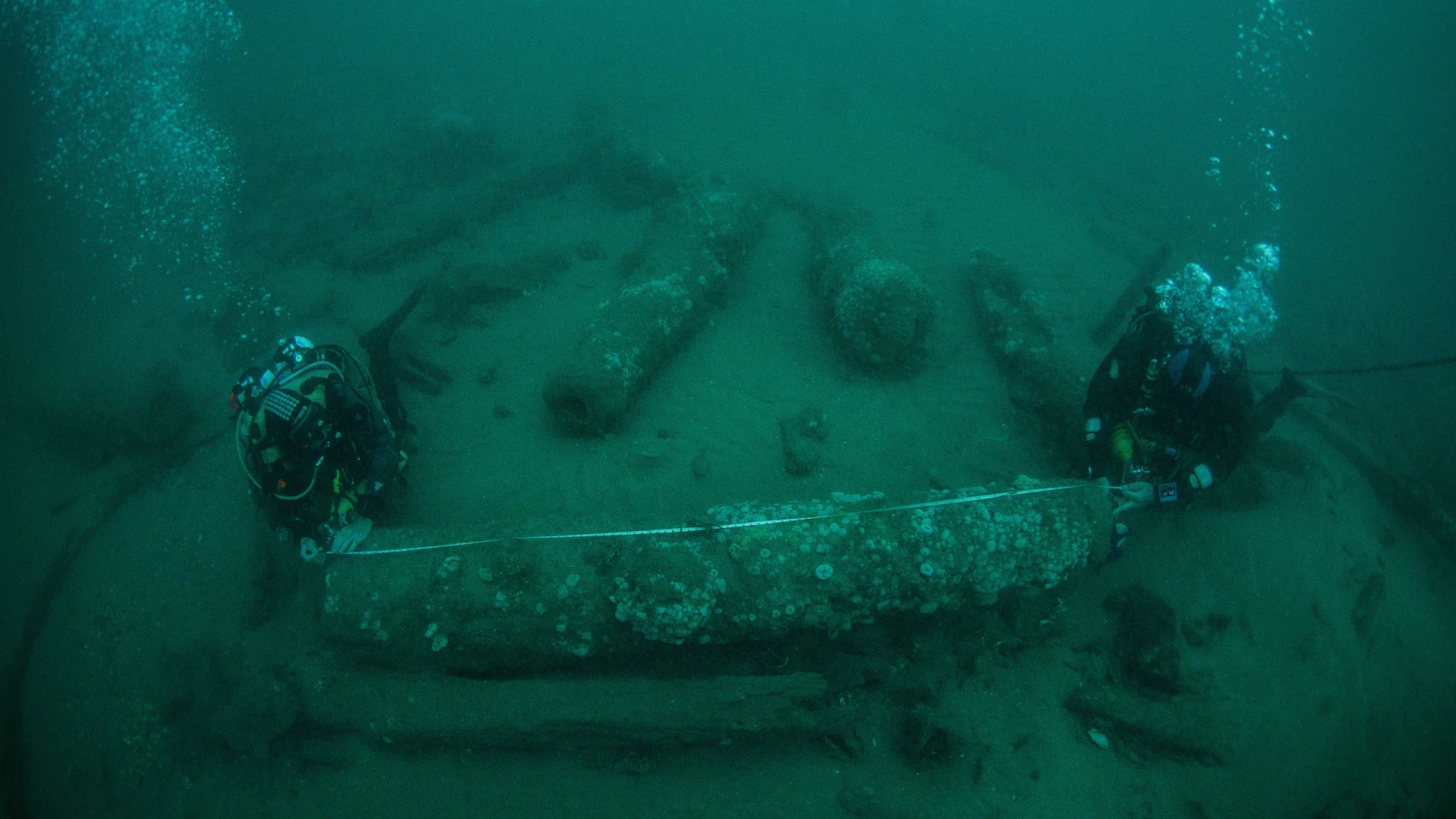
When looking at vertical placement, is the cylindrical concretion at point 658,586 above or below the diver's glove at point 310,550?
above

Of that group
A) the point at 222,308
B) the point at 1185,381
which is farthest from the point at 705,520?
the point at 222,308

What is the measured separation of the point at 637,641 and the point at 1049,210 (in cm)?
1267

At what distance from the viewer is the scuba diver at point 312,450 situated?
13.4 ft

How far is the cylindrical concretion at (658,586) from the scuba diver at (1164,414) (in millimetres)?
1792

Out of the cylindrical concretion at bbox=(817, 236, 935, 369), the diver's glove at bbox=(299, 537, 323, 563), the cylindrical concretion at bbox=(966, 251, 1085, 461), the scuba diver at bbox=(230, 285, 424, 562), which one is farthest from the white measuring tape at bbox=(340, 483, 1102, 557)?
the cylindrical concretion at bbox=(817, 236, 935, 369)

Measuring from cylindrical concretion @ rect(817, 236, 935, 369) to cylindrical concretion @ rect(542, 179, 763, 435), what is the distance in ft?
5.52

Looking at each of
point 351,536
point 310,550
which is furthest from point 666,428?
point 310,550

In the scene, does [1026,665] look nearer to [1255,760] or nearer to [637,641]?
[1255,760]

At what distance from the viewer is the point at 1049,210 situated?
39.2ft

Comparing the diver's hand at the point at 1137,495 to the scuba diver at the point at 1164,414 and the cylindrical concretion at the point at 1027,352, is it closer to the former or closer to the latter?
the scuba diver at the point at 1164,414

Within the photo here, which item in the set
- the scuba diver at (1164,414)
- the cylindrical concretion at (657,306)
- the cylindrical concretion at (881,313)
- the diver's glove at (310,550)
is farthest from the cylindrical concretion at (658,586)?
the cylindrical concretion at (881,313)

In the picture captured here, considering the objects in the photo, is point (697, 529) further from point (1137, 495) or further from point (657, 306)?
point (1137, 495)

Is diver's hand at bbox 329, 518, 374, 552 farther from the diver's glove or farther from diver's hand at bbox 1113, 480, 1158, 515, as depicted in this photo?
diver's hand at bbox 1113, 480, 1158, 515

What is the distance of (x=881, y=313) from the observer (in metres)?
6.15
